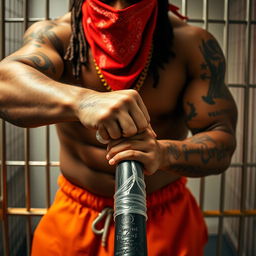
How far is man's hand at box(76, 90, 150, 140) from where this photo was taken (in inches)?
21.0

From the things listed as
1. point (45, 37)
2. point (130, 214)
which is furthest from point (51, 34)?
point (130, 214)

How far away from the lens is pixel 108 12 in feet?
2.70

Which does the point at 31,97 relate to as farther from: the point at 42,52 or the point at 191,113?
the point at 191,113

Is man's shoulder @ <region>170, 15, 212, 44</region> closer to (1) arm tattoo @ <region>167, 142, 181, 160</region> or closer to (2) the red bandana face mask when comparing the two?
(2) the red bandana face mask

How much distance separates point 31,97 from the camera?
0.64 m

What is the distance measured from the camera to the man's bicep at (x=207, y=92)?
0.90 meters

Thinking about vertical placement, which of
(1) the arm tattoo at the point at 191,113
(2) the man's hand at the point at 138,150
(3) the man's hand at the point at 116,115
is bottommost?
(2) the man's hand at the point at 138,150

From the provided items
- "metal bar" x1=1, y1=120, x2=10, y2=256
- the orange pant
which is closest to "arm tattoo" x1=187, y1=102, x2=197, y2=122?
the orange pant

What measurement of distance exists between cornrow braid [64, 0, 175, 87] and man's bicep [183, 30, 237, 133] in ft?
0.25

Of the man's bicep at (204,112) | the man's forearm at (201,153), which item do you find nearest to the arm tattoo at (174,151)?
the man's forearm at (201,153)

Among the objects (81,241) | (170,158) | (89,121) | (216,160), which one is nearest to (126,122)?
(89,121)

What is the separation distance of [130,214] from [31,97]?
0.35 m

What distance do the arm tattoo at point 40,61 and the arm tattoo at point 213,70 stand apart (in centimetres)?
40

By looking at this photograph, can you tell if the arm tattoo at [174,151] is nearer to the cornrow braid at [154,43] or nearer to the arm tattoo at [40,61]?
the cornrow braid at [154,43]
